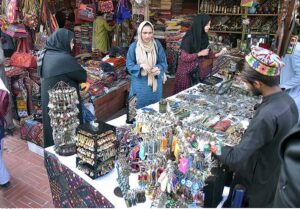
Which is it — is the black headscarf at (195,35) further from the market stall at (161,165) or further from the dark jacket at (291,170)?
the dark jacket at (291,170)

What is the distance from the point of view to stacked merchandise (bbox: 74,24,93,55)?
25.5 feet

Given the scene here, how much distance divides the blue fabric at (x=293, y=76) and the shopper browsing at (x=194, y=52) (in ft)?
3.64

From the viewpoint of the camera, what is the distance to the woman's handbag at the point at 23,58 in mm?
4707

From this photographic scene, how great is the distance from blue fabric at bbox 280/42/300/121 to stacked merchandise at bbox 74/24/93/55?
17.7 feet

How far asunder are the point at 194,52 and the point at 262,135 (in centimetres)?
290

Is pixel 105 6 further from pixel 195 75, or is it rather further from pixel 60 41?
pixel 60 41

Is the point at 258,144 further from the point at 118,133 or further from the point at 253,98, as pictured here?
the point at 253,98

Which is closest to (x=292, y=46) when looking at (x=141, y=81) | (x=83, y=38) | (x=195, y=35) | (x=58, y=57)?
(x=195, y=35)

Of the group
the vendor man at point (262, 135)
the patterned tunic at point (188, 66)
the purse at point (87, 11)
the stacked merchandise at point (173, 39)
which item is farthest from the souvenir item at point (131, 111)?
the purse at point (87, 11)

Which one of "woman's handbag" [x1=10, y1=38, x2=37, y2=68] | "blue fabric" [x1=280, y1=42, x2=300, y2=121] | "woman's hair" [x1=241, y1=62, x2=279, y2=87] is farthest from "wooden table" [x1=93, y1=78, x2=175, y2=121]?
"woman's hair" [x1=241, y1=62, x2=279, y2=87]

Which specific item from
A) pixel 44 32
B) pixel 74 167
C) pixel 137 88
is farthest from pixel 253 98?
pixel 44 32

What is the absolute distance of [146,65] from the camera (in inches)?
152

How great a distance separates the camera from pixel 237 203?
187cm

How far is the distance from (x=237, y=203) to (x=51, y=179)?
1753mm
